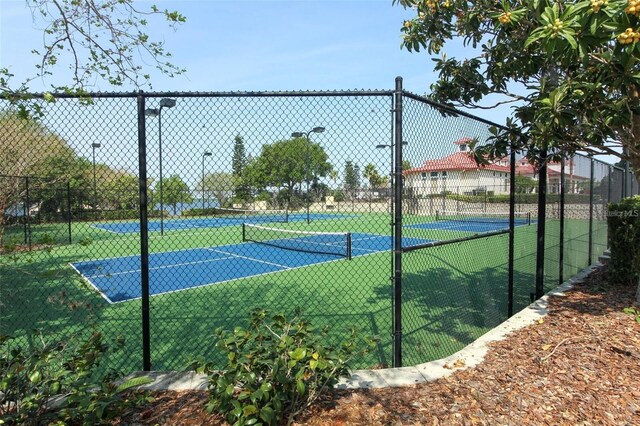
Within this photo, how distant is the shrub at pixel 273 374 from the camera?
7.82ft

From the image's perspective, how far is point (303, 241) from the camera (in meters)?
17.2

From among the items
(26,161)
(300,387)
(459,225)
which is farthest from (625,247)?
(26,161)

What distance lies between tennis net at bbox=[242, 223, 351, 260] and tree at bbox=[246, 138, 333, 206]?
8.60 meters

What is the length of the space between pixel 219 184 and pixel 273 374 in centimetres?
221

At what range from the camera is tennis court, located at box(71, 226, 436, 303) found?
957 cm

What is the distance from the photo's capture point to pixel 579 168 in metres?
7.90

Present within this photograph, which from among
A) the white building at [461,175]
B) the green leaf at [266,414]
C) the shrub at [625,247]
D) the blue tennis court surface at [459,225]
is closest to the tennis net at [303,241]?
the blue tennis court surface at [459,225]

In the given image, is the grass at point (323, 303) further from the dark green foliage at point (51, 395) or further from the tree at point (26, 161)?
the tree at point (26, 161)

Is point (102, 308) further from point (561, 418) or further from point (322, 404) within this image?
point (561, 418)

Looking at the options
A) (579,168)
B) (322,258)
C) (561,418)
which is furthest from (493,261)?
(561,418)

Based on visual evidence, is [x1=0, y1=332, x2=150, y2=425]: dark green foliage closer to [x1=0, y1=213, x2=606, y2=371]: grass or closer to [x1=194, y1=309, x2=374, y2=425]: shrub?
[x1=194, y1=309, x2=374, y2=425]: shrub

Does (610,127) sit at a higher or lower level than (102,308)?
higher

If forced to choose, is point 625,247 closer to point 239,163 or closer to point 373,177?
point 373,177

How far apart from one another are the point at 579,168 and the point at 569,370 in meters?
5.86
